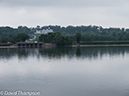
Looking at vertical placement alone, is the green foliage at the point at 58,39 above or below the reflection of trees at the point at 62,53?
above

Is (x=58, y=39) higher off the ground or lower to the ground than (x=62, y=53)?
higher

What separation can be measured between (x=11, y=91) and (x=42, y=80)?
5924mm

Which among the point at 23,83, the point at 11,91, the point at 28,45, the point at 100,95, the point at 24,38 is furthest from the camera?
the point at 24,38

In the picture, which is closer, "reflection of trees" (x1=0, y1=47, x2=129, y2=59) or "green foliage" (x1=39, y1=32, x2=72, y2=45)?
"reflection of trees" (x1=0, y1=47, x2=129, y2=59)

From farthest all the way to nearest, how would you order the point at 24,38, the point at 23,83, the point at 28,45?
the point at 24,38 → the point at 28,45 → the point at 23,83

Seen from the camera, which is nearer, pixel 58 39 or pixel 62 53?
pixel 62 53

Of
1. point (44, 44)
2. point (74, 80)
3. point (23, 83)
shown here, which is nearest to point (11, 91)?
point (23, 83)

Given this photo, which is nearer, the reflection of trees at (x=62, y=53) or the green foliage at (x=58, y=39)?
the reflection of trees at (x=62, y=53)

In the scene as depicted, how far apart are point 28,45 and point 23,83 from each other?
122 metres

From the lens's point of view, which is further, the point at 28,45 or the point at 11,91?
the point at 28,45

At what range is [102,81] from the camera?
95.4 ft

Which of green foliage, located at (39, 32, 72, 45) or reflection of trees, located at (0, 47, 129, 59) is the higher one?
green foliage, located at (39, 32, 72, 45)

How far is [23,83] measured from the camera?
95.2ft

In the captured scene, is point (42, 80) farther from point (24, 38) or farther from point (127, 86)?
point (24, 38)
